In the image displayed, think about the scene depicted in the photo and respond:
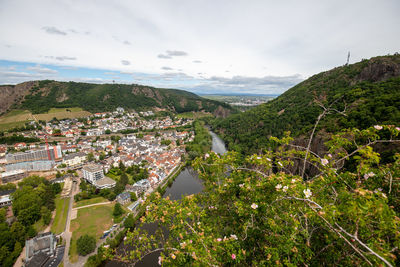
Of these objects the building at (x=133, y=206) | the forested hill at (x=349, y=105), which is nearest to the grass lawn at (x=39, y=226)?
the building at (x=133, y=206)

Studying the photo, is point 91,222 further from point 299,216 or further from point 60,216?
point 299,216

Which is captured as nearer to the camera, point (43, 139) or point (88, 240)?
point (88, 240)

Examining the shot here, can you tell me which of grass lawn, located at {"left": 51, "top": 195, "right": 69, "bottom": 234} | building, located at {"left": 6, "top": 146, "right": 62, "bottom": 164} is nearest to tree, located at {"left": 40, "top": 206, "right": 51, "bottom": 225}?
grass lawn, located at {"left": 51, "top": 195, "right": 69, "bottom": 234}

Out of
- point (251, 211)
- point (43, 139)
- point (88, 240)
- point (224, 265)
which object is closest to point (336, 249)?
point (251, 211)

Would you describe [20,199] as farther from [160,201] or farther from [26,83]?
[26,83]

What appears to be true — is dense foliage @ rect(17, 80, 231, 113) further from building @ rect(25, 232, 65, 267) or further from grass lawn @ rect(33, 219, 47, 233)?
building @ rect(25, 232, 65, 267)

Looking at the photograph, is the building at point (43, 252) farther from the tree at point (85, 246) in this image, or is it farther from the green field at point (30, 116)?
the green field at point (30, 116)

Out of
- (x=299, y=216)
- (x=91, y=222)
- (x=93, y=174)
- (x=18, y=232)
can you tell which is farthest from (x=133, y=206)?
(x=299, y=216)
